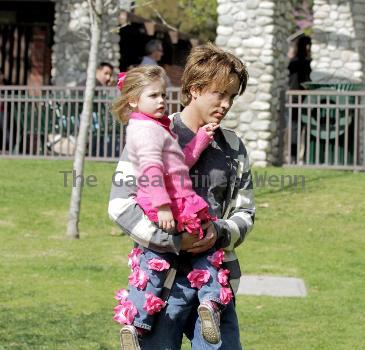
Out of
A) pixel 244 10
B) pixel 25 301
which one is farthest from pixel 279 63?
pixel 25 301

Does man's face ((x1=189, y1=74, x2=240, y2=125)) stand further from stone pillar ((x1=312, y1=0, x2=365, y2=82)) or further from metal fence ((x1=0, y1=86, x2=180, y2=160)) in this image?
stone pillar ((x1=312, y1=0, x2=365, y2=82))

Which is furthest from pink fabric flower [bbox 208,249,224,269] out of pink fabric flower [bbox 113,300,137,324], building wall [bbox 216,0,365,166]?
building wall [bbox 216,0,365,166]

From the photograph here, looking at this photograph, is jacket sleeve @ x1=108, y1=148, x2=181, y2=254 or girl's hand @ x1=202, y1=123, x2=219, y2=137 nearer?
jacket sleeve @ x1=108, y1=148, x2=181, y2=254

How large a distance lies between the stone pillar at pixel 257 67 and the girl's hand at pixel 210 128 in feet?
39.7

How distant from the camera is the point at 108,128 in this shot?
1593 centimetres

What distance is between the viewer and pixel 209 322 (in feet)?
13.6

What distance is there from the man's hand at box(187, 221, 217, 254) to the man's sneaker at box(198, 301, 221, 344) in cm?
22

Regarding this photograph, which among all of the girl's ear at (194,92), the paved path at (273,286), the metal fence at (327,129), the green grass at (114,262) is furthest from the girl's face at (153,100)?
the metal fence at (327,129)

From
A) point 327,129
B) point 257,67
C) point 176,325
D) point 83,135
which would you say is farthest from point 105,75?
point 176,325

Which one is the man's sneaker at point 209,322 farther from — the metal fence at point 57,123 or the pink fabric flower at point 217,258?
the metal fence at point 57,123

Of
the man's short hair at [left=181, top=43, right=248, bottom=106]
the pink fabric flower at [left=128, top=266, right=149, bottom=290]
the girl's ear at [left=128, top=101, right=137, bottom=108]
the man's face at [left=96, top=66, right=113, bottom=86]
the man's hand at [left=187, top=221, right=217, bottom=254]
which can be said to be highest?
the man's face at [left=96, top=66, right=113, bottom=86]

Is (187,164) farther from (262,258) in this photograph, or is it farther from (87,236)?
(87,236)

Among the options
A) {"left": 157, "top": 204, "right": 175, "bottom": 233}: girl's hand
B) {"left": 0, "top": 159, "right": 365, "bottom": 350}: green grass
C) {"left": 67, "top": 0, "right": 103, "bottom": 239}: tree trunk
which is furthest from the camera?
{"left": 67, "top": 0, "right": 103, "bottom": 239}: tree trunk

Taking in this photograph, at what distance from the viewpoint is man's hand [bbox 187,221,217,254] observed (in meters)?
4.18
